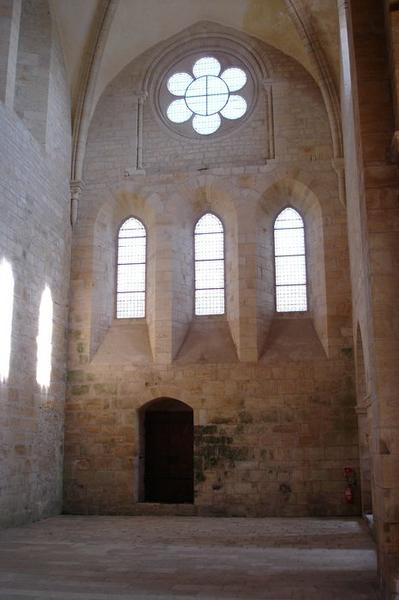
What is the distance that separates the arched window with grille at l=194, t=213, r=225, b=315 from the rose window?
7.01 ft

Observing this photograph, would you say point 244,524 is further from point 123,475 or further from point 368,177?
point 368,177

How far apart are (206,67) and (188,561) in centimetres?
1121

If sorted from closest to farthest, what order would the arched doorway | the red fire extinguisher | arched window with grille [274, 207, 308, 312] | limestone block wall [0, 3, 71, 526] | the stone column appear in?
1. limestone block wall [0, 3, 71, 526]
2. the stone column
3. the red fire extinguisher
4. the arched doorway
5. arched window with grille [274, 207, 308, 312]

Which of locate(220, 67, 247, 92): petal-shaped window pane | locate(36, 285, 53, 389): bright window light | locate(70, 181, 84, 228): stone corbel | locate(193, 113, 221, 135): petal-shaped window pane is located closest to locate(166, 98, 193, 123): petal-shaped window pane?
locate(193, 113, 221, 135): petal-shaped window pane

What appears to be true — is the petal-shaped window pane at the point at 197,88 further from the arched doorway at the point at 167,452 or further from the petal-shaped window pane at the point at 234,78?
the arched doorway at the point at 167,452

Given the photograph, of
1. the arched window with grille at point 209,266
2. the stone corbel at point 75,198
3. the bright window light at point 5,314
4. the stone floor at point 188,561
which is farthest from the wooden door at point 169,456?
the stone corbel at point 75,198

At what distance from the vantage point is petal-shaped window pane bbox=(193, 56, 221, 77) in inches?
599

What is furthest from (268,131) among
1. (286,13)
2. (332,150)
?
(286,13)

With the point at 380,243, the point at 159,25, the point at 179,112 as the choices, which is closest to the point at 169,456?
the point at 179,112

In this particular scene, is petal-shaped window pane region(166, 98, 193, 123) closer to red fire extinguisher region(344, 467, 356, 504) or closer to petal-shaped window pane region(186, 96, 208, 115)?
petal-shaped window pane region(186, 96, 208, 115)

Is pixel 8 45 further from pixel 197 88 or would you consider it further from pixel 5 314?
pixel 197 88

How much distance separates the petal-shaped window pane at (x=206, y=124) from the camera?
Result: 1477cm

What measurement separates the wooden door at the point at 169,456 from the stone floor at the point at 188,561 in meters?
2.22

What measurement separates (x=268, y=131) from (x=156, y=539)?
885cm
